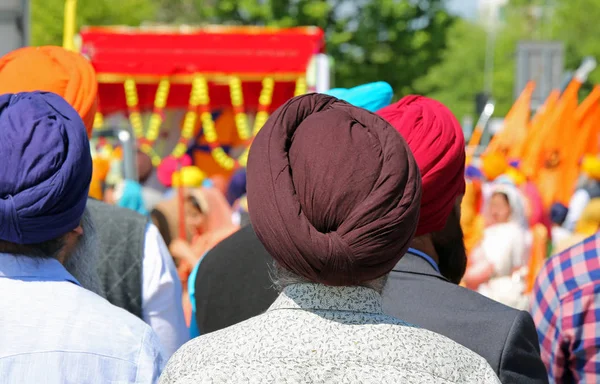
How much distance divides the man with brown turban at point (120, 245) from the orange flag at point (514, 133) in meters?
9.66

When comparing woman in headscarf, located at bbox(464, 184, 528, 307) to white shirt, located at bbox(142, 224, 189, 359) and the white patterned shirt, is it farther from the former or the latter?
the white patterned shirt

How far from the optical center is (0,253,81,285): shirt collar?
6.98ft

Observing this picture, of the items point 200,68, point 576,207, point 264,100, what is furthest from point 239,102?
point 576,207

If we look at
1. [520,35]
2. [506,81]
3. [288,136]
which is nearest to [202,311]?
[288,136]

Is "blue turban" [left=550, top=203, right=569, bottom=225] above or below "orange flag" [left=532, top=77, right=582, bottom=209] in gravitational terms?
above

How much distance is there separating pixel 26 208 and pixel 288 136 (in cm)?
68

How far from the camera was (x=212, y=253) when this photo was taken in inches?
120

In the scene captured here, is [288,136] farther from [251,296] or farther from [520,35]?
[520,35]

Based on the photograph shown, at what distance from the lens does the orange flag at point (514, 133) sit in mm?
12492

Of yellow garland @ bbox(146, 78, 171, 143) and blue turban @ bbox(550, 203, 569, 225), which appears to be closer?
blue turban @ bbox(550, 203, 569, 225)

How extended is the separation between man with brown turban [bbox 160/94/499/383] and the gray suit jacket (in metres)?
0.54

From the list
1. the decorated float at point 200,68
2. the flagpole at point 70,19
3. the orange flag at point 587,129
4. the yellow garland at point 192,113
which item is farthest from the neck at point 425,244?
the yellow garland at point 192,113

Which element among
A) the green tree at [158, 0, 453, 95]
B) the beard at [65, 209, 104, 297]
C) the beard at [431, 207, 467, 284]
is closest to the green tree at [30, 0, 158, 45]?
the green tree at [158, 0, 453, 95]

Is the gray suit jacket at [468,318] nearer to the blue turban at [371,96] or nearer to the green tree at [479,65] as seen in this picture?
the blue turban at [371,96]
